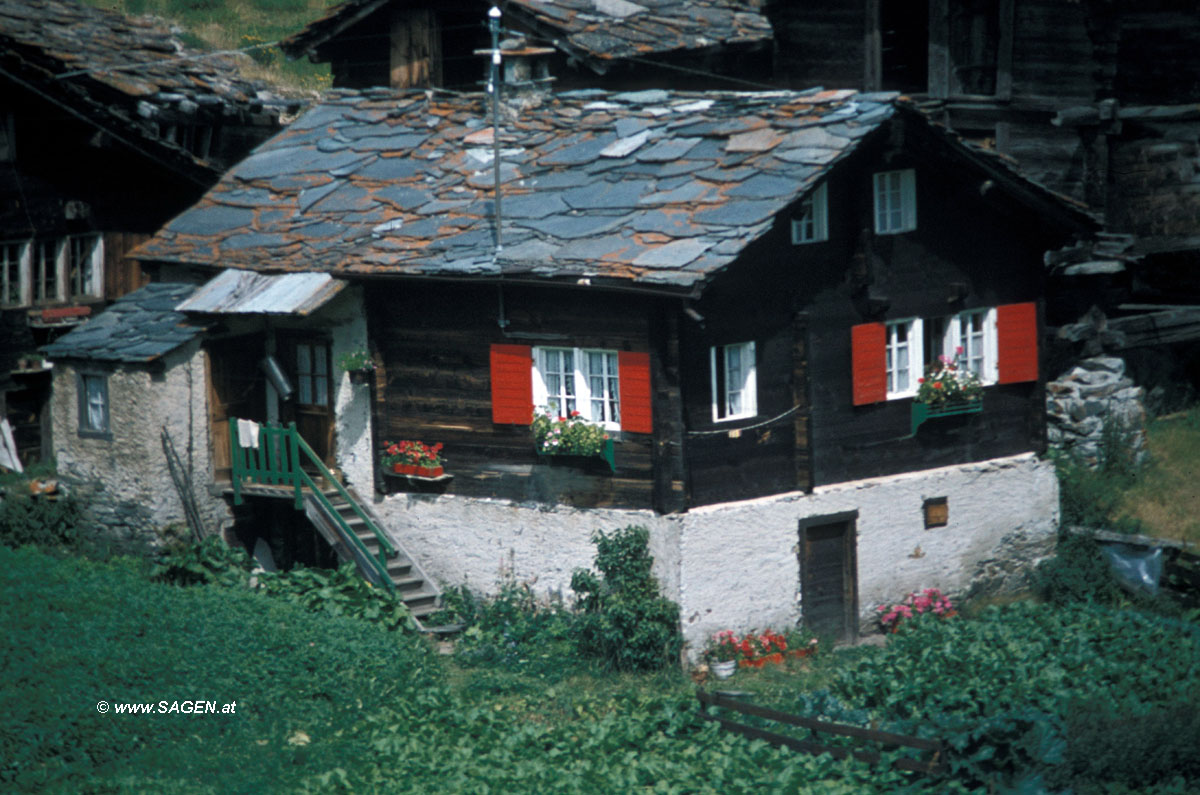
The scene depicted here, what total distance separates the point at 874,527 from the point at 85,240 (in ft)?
43.3

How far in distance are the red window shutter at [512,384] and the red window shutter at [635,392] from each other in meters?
1.20

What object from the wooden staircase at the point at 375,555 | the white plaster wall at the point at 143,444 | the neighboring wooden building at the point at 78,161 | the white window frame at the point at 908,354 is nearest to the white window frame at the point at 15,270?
the neighboring wooden building at the point at 78,161

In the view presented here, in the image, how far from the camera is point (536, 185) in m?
18.1

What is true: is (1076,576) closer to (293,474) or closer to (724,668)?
(724,668)

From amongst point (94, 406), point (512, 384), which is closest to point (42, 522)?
point (94, 406)

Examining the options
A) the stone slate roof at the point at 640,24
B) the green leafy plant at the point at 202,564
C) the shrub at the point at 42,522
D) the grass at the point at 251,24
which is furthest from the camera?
the grass at the point at 251,24

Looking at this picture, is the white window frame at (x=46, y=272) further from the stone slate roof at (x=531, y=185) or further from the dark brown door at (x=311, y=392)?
the dark brown door at (x=311, y=392)

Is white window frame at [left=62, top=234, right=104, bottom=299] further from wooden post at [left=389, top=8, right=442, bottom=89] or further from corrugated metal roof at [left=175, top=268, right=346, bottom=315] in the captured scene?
corrugated metal roof at [left=175, top=268, right=346, bottom=315]

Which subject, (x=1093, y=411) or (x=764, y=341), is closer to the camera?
(x=764, y=341)

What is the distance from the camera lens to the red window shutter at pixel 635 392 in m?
16.4

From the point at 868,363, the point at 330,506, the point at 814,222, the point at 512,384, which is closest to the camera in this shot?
the point at 512,384

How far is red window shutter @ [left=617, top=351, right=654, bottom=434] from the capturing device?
1641 cm

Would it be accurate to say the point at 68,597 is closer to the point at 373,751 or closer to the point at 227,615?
the point at 227,615

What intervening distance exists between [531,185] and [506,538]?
14.0ft
